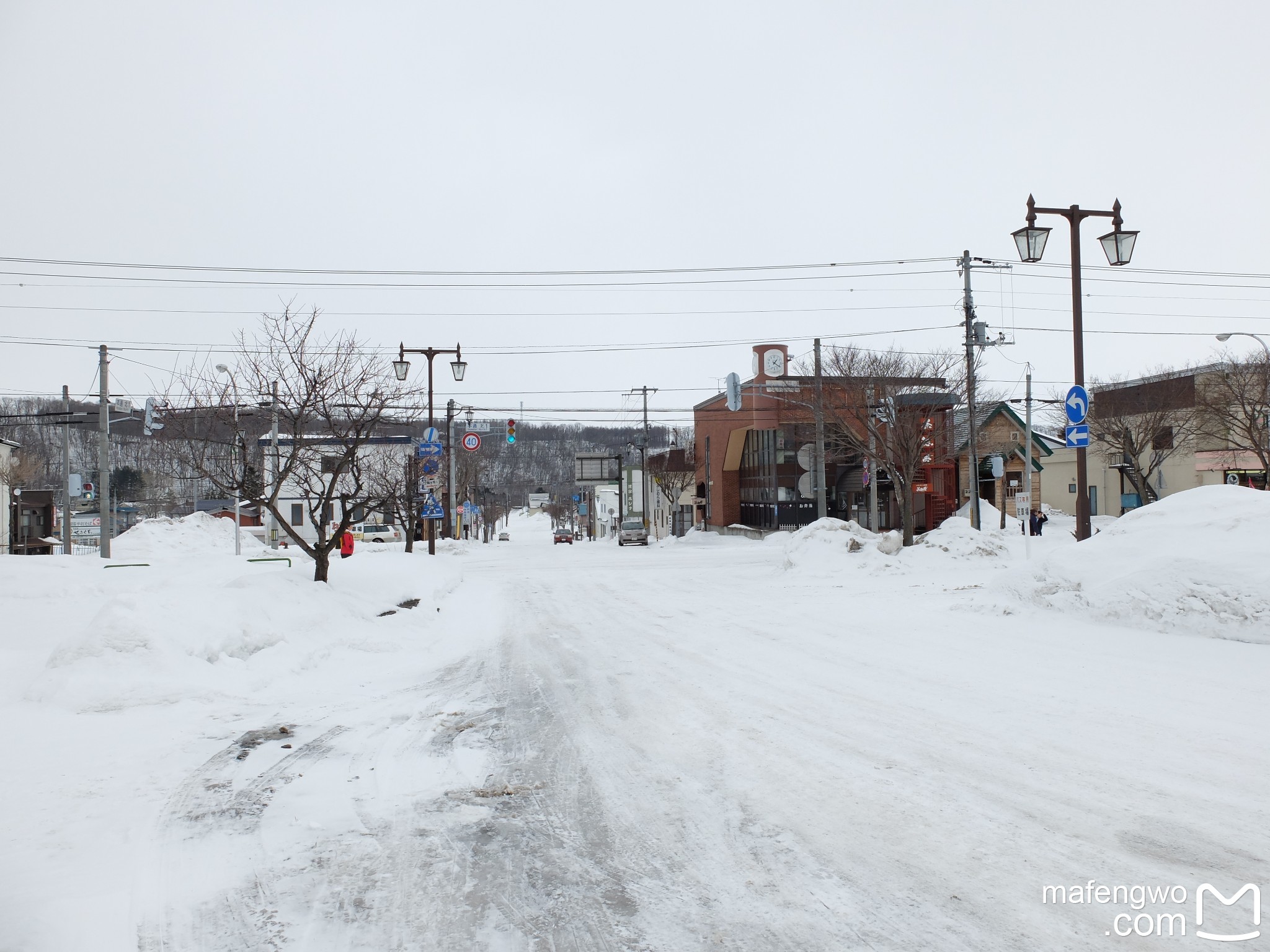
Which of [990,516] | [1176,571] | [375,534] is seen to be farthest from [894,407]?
[375,534]

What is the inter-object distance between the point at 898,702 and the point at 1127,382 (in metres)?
55.9

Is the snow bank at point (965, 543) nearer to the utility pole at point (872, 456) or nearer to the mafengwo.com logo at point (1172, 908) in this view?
the utility pole at point (872, 456)

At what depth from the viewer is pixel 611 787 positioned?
18.3 ft

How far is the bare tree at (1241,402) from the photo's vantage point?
32.2 meters

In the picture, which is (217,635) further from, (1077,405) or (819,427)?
(819,427)

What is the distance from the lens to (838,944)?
135 inches

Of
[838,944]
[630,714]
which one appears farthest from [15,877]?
[630,714]

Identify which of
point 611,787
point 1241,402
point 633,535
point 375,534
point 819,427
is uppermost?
point 1241,402

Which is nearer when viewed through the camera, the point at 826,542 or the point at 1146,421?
the point at 826,542

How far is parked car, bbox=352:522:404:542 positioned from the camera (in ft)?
173

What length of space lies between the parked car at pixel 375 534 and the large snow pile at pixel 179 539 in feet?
27.0

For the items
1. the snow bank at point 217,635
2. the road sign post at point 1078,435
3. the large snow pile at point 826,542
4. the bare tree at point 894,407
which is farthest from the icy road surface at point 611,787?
the bare tree at point 894,407

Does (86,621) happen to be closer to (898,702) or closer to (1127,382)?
(898,702)

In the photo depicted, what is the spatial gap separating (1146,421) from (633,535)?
1192 inches
